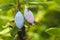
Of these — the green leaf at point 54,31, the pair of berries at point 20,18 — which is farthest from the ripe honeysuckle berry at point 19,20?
the green leaf at point 54,31

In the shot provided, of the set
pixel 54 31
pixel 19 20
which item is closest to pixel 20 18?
pixel 19 20

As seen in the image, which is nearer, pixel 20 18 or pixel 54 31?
pixel 20 18

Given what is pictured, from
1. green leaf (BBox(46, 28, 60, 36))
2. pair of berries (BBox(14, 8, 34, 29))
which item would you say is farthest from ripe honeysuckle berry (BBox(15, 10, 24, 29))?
green leaf (BBox(46, 28, 60, 36))

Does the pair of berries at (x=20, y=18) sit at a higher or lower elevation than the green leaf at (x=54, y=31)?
higher

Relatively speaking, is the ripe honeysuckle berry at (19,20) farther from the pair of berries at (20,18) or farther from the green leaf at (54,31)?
the green leaf at (54,31)

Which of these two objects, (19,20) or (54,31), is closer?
(19,20)

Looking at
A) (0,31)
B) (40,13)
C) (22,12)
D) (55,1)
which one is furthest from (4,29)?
(40,13)

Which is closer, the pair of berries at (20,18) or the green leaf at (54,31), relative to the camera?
the pair of berries at (20,18)

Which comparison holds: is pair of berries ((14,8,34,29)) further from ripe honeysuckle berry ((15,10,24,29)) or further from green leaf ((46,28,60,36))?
green leaf ((46,28,60,36))

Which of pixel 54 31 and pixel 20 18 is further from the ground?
pixel 20 18

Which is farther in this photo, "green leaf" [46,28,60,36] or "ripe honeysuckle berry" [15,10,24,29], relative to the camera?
"green leaf" [46,28,60,36]

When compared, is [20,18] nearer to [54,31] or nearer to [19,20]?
[19,20]

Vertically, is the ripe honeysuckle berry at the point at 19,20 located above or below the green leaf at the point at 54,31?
above
